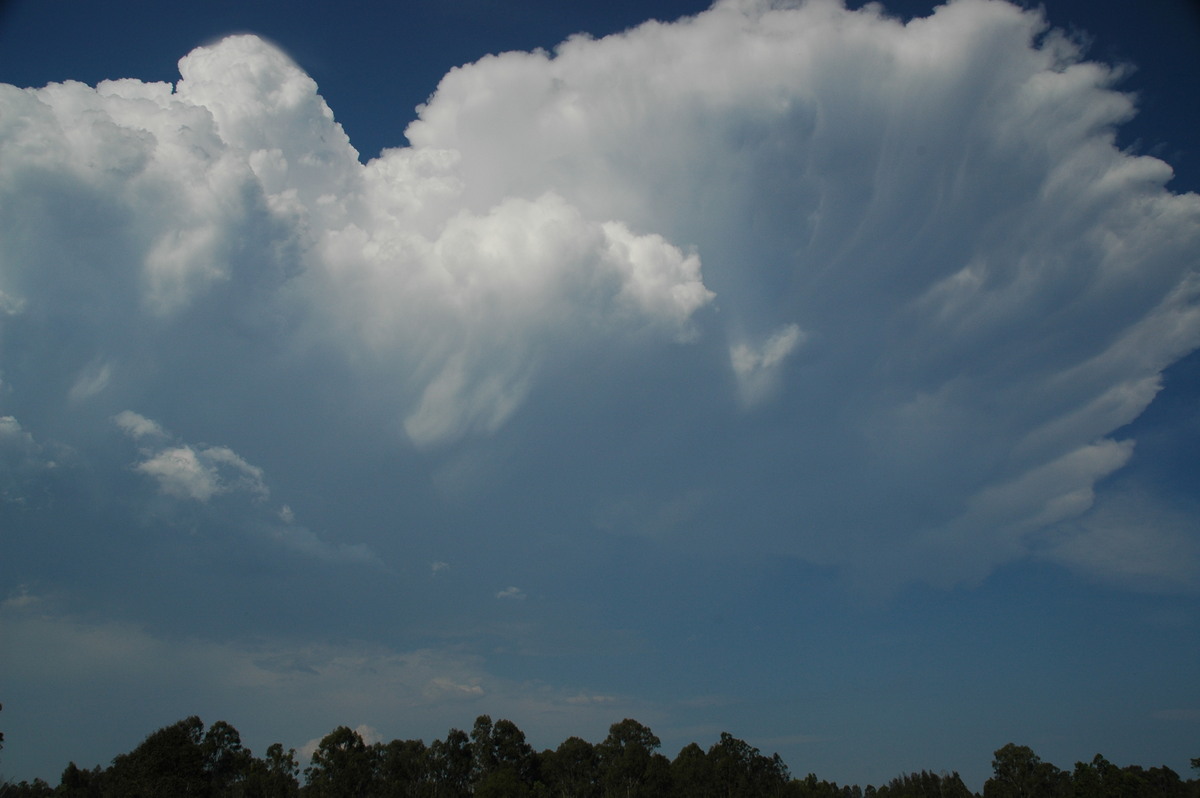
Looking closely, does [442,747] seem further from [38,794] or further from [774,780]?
[38,794]

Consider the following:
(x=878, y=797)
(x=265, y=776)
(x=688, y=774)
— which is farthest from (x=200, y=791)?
(x=878, y=797)

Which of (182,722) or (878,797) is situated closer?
(182,722)

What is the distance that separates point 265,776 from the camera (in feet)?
336

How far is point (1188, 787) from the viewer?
15425 cm

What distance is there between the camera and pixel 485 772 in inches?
4555

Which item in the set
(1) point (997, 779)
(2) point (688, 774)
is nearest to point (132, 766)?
(2) point (688, 774)

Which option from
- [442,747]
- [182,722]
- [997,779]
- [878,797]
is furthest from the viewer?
[878,797]

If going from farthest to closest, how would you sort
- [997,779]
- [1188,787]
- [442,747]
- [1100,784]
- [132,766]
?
[1188,787], [997,779], [1100,784], [442,747], [132,766]

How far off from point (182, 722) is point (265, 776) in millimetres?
14683

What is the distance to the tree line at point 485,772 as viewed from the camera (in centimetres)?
9881

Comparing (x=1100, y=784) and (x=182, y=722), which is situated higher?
(x=182, y=722)

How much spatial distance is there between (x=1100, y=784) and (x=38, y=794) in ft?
664

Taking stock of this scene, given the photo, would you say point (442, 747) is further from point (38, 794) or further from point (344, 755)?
point (38, 794)

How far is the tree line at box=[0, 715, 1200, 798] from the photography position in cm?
9881
